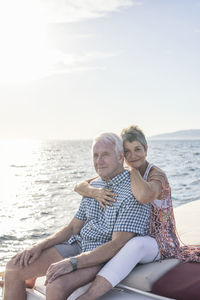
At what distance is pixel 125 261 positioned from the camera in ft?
8.42

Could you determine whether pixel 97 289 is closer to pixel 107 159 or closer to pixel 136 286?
pixel 136 286

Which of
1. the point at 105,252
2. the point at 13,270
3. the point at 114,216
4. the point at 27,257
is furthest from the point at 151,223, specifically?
the point at 13,270

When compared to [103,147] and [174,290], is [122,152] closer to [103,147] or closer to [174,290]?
[103,147]

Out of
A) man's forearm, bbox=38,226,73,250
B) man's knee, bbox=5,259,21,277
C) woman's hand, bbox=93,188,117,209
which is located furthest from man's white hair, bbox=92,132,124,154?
man's knee, bbox=5,259,21,277

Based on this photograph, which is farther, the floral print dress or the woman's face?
the woman's face

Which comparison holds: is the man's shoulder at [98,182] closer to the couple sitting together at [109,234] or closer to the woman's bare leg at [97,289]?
the couple sitting together at [109,234]

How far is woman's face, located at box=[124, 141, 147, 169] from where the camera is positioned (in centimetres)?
302

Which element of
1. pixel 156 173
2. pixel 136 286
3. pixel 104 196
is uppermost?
pixel 156 173

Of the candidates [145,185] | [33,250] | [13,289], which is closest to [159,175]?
[145,185]

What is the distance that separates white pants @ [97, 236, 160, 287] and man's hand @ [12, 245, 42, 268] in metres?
0.52

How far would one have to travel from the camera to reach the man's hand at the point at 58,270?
2.50 m

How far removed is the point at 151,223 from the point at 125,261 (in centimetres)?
34

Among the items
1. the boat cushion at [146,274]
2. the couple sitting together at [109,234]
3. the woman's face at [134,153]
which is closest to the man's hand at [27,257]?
the couple sitting together at [109,234]

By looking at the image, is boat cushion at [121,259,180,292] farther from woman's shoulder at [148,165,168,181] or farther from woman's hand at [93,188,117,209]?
woman's shoulder at [148,165,168,181]
